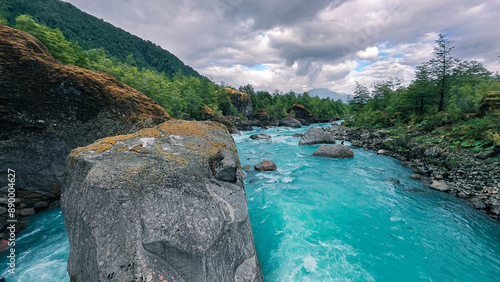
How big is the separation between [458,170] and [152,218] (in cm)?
1578

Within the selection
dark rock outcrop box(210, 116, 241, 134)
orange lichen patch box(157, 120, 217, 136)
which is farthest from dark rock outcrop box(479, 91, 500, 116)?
dark rock outcrop box(210, 116, 241, 134)

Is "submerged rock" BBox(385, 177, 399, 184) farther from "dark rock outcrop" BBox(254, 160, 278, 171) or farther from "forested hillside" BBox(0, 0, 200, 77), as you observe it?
"forested hillside" BBox(0, 0, 200, 77)

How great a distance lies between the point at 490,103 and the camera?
1336 cm

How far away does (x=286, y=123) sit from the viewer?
4656 centimetres

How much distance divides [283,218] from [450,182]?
10.2 meters

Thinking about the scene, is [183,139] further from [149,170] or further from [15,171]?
[15,171]

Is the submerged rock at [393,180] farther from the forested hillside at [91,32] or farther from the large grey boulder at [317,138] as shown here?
the forested hillside at [91,32]

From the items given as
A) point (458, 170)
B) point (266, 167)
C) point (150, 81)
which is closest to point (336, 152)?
point (458, 170)

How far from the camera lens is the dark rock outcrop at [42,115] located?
5.80 m

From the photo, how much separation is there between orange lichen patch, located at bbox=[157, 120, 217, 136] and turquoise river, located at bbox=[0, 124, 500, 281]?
4084 millimetres

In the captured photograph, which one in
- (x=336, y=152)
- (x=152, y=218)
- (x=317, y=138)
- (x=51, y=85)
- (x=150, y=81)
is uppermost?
(x=150, y=81)

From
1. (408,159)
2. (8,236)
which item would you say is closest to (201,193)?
(8,236)

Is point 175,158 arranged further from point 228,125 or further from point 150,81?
point 228,125

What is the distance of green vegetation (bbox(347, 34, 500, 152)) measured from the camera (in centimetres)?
1165
